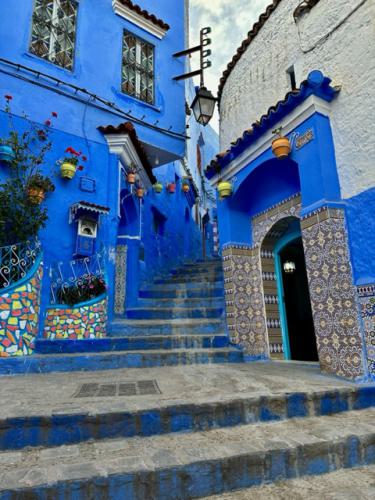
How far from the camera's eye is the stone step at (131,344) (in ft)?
15.6

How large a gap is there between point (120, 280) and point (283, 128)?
4952 millimetres

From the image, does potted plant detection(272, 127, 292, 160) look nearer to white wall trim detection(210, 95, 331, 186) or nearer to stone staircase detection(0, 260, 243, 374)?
white wall trim detection(210, 95, 331, 186)

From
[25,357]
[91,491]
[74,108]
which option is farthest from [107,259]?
[91,491]

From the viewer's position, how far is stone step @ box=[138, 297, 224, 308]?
6.88 m

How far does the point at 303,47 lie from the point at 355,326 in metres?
4.73

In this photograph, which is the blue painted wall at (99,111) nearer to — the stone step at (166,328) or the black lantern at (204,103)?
the stone step at (166,328)

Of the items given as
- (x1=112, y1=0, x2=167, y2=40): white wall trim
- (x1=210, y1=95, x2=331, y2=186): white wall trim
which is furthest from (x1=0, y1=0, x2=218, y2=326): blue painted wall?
(x1=210, y1=95, x2=331, y2=186): white wall trim

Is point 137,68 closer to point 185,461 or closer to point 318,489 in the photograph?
point 185,461

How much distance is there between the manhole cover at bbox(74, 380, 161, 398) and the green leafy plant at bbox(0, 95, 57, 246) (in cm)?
288

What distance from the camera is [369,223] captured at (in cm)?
397

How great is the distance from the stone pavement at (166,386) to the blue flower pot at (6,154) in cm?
349

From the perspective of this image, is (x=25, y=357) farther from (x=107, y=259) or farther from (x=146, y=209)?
(x=146, y=209)

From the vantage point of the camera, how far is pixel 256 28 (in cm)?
669

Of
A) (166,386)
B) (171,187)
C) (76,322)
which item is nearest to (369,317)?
(166,386)
